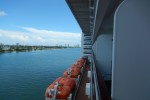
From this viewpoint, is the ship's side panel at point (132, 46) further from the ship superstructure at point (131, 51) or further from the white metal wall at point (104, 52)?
the white metal wall at point (104, 52)

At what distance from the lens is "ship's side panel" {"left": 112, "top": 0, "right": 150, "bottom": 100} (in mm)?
961

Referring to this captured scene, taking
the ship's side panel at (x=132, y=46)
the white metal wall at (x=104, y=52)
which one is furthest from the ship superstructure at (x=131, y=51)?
the white metal wall at (x=104, y=52)

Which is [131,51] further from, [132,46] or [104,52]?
[104,52]

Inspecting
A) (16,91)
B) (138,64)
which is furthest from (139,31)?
(16,91)

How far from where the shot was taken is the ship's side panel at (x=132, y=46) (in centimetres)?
96

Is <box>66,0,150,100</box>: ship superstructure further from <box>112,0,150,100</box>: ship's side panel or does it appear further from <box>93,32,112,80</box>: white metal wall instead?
<box>93,32,112,80</box>: white metal wall

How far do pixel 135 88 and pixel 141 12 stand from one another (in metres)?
0.40

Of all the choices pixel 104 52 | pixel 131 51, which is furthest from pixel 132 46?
pixel 104 52

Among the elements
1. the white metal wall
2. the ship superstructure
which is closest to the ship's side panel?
the ship superstructure

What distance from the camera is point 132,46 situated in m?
0.97

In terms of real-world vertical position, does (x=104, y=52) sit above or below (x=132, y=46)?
below

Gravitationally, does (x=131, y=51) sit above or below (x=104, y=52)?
above

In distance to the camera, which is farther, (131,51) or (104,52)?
(104,52)

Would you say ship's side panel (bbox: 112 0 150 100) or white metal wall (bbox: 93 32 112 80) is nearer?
ship's side panel (bbox: 112 0 150 100)
